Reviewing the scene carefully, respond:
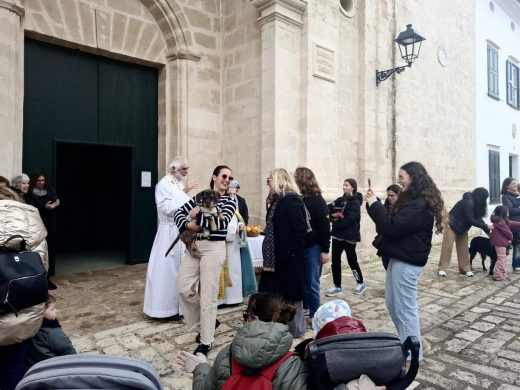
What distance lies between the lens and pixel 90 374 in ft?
3.84

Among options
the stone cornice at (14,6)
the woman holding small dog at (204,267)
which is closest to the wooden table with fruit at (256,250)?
the woman holding small dog at (204,267)

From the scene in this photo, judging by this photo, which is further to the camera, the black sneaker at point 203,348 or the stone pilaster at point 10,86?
the stone pilaster at point 10,86

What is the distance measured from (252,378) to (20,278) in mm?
1377

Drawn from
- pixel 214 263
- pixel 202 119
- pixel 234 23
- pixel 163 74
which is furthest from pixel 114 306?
pixel 234 23

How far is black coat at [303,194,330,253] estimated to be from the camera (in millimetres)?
4195

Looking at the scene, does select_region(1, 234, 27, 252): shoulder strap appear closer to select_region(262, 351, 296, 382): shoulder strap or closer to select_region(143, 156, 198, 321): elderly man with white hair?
select_region(262, 351, 296, 382): shoulder strap

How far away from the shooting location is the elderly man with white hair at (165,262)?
4273mm

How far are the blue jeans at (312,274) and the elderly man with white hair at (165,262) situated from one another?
1433 millimetres

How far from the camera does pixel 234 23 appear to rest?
24.1 ft

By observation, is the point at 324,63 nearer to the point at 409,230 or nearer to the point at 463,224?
the point at 463,224

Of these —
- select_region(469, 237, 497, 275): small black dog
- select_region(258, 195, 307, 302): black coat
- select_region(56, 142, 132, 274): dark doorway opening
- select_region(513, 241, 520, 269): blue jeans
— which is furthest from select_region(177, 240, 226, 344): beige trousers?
select_region(56, 142, 132, 274): dark doorway opening

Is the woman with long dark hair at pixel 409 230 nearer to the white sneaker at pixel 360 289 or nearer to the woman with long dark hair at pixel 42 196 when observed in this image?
the white sneaker at pixel 360 289

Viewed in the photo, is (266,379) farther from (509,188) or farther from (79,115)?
(509,188)

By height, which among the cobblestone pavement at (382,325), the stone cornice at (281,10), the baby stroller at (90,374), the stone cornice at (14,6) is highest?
the stone cornice at (281,10)
